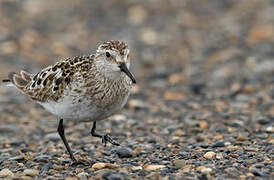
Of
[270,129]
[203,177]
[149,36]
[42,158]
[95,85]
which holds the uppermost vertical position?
[149,36]

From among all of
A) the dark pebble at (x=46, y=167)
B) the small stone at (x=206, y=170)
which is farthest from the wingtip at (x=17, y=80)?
the small stone at (x=206, y=170)

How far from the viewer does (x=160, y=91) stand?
12.4 m

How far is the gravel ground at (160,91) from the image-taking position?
726cm

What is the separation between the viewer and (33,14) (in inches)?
681

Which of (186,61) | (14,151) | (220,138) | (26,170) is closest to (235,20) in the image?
(186,61)

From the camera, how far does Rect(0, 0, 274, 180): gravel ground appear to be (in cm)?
726

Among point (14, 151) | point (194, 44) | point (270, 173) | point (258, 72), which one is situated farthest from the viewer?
point (194, 44)

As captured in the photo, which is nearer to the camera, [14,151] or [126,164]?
[126,164]

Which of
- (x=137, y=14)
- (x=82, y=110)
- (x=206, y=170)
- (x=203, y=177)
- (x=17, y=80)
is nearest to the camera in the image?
(x=203, y=177)

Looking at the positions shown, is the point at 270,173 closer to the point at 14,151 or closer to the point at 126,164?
the point at 126,164

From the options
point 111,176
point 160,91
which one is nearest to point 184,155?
point 111,176

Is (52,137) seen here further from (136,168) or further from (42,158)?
(136,168)

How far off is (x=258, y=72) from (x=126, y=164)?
240 inches

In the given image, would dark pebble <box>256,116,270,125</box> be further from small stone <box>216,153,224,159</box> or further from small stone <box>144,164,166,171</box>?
small stone <box>144,164,166,171</box>
